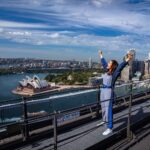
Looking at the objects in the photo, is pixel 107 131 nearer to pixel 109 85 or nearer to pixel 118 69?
pixel 109 85

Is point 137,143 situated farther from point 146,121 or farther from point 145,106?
point 145,106

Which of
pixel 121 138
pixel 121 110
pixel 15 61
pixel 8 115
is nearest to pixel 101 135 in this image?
pixel 121 138

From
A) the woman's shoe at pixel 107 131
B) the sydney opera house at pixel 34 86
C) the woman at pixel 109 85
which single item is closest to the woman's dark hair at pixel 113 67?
the woman at pixel 109 85

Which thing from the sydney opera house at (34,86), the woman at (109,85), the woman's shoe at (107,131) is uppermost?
the woman at (109,85)

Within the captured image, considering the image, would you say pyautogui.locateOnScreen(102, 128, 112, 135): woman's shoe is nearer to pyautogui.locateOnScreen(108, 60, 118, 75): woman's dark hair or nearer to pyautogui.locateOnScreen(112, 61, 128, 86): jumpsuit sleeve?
pyautogui.locateOnScreen(112, 61, 128, 86): jumpsuit sleeve

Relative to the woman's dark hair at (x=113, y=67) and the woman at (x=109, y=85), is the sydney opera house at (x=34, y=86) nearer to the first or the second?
the woman at (x=109, y=85)

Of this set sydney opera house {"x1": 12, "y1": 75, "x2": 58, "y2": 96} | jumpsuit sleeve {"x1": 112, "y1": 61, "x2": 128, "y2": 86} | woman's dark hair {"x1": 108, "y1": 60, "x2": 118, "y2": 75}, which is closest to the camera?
jumpsuit sleeve {"x1": 112, "y1": 61, "x2": 128, "y2": 86}

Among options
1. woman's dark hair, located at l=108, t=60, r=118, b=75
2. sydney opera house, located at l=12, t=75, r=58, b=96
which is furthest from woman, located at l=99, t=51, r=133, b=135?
sydney opera house, located at l=12, t=75, r=58, b=96

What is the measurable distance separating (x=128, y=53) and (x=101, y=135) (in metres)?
1.52

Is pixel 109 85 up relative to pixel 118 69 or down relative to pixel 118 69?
down

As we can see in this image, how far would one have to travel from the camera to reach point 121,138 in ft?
19.5

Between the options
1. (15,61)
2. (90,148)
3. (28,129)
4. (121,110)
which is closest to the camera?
(90,148)

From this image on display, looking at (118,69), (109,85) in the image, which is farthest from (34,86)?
(118,69)

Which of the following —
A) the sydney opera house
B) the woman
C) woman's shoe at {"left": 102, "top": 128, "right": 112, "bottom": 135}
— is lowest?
the sydney opera house
